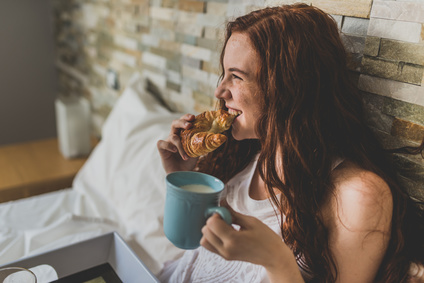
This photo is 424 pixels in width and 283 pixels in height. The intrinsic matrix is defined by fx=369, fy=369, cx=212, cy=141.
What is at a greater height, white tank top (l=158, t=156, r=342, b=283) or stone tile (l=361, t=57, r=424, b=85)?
stone tile (l=361, t=57, r=424, b=85)

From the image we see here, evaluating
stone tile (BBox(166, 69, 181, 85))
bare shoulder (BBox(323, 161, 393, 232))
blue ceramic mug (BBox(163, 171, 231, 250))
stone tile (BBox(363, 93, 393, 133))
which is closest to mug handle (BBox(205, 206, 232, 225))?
blue ceramic mug (BBox(163, 171, 231, 250))

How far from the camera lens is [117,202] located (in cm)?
145

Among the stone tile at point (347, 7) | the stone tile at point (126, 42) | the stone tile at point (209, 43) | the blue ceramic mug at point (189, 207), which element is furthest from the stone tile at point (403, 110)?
the stone tile at point (126, 42)

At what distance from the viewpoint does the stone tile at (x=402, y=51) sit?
0.77m

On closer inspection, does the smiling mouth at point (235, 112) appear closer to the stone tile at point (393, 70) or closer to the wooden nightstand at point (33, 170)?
the stone tile at point (393, 70)

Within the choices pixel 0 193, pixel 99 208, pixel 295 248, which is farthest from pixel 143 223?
pixel 0 193

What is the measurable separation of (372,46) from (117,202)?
1058 mm

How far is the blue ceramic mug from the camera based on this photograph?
0.64 meters

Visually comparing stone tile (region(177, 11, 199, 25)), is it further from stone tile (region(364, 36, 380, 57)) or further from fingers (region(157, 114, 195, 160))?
stone tile (region(364, 36, 380, 57))

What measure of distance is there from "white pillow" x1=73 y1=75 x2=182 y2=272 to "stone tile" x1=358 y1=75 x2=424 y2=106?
73cm

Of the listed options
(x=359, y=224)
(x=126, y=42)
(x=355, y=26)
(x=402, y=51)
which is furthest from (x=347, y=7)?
(x=126, y=42)

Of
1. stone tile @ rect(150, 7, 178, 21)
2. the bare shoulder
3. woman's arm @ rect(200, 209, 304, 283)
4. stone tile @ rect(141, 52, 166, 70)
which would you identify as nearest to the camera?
woman's arm @ rect(200, 209, 304, 283)

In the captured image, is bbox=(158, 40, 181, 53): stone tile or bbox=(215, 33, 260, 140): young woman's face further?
bbox=(158, 40, 181, 53): stone tile

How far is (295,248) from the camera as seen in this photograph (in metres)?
0.83
